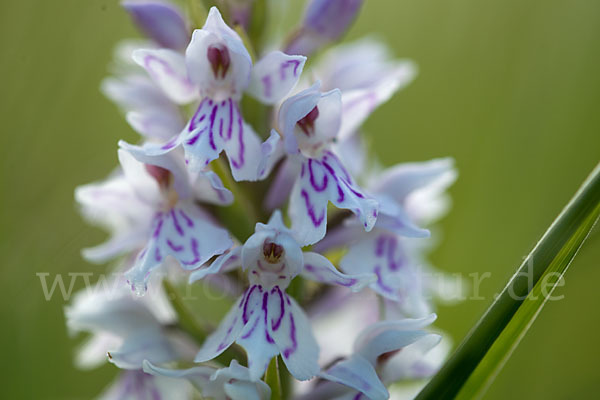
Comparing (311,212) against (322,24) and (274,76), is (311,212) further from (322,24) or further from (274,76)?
(322,24)

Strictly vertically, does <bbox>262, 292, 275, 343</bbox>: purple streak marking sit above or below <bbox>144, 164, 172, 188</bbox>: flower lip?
below

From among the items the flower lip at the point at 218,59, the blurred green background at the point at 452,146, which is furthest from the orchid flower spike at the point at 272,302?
the blurred green background at the point at 452,146

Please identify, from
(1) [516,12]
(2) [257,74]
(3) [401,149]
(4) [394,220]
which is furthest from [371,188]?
(1) [516,12]

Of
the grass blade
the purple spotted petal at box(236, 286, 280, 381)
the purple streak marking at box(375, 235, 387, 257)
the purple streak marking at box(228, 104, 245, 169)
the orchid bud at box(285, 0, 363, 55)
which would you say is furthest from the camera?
the orchid bud at box(285, 0, 363, 55)

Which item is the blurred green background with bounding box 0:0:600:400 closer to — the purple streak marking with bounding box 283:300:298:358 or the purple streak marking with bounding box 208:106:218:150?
the purple streak marking with bounding box 283:300:298:358

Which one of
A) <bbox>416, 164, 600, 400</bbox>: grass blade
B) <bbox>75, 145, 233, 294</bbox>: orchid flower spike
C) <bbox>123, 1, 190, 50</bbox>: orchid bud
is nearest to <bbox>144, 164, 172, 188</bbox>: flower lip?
<bbox>75, 145, 233, 294</bbox>: orchid flower spike


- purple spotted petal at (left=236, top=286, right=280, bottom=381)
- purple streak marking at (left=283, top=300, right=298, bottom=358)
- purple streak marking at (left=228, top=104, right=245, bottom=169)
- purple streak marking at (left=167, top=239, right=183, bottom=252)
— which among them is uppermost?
purple streak marking at (left=228, top=104, right=245, bottom=169)

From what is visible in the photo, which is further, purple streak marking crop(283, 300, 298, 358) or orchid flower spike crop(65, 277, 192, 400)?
orchid flower spike crop(65, 277, 192, 400)
